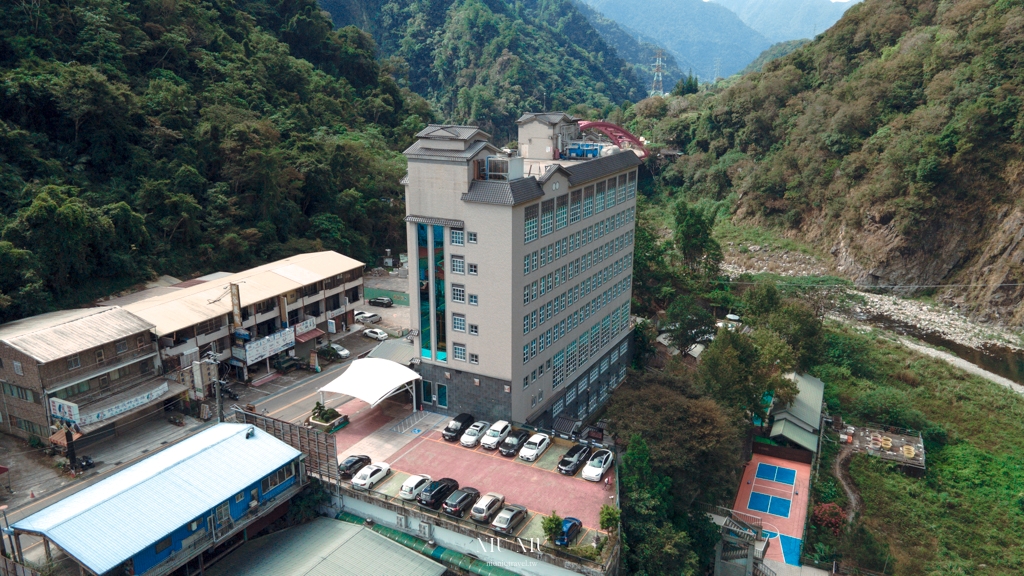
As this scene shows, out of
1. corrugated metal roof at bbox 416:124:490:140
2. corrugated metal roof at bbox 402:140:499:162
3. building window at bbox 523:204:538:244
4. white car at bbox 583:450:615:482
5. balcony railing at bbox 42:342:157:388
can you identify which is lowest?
white car at bbox 583:450:615:482

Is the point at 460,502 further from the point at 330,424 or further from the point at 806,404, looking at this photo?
the point at 806,404

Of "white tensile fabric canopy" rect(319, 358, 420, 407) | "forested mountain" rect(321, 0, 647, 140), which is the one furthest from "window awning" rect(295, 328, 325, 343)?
"forested mountain" rect(321, 0, 647, 140)

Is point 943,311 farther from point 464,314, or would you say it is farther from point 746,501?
point 464,314

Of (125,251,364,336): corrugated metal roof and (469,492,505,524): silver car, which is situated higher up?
(125,251,364,336): corrugated metal roof

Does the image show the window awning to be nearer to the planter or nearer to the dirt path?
the planter

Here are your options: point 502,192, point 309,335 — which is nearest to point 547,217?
point 502,192

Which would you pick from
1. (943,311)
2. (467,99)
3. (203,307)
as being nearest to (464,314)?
(203,307)

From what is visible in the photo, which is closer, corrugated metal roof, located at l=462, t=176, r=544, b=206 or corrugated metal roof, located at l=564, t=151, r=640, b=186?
corrugated metal roof, located at l=462, t=176, r=544, b=206
